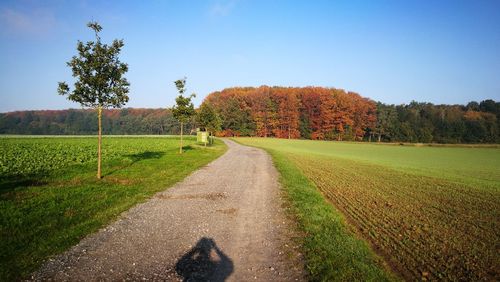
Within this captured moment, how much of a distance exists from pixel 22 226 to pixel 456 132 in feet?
421

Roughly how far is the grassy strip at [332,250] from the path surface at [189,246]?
1.47 ft

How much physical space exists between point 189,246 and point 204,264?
105 cm

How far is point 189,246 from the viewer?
285 inches

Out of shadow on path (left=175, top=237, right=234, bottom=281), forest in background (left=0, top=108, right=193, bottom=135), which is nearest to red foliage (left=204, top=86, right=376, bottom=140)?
forest in background (left=0, top=108, right=193, bottom=135)

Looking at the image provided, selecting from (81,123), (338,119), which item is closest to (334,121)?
(338,119)

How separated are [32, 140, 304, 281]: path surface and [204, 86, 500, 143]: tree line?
9431 cm

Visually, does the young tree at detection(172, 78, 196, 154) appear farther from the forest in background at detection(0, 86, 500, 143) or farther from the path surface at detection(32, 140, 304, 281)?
the forest in background at detection(0, 86, 500, 143)

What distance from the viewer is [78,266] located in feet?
19.6

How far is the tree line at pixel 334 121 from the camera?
103 meters

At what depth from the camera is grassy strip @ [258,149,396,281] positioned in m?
6.11

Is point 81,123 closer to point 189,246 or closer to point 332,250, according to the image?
point 189,246

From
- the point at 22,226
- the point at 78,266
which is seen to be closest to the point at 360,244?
the point at 78,266

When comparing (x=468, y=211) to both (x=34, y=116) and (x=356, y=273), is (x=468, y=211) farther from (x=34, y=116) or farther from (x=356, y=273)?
(x=34, y=116)

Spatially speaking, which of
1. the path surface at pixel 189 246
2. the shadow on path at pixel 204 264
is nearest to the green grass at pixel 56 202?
the path surface at pixel 189 246
